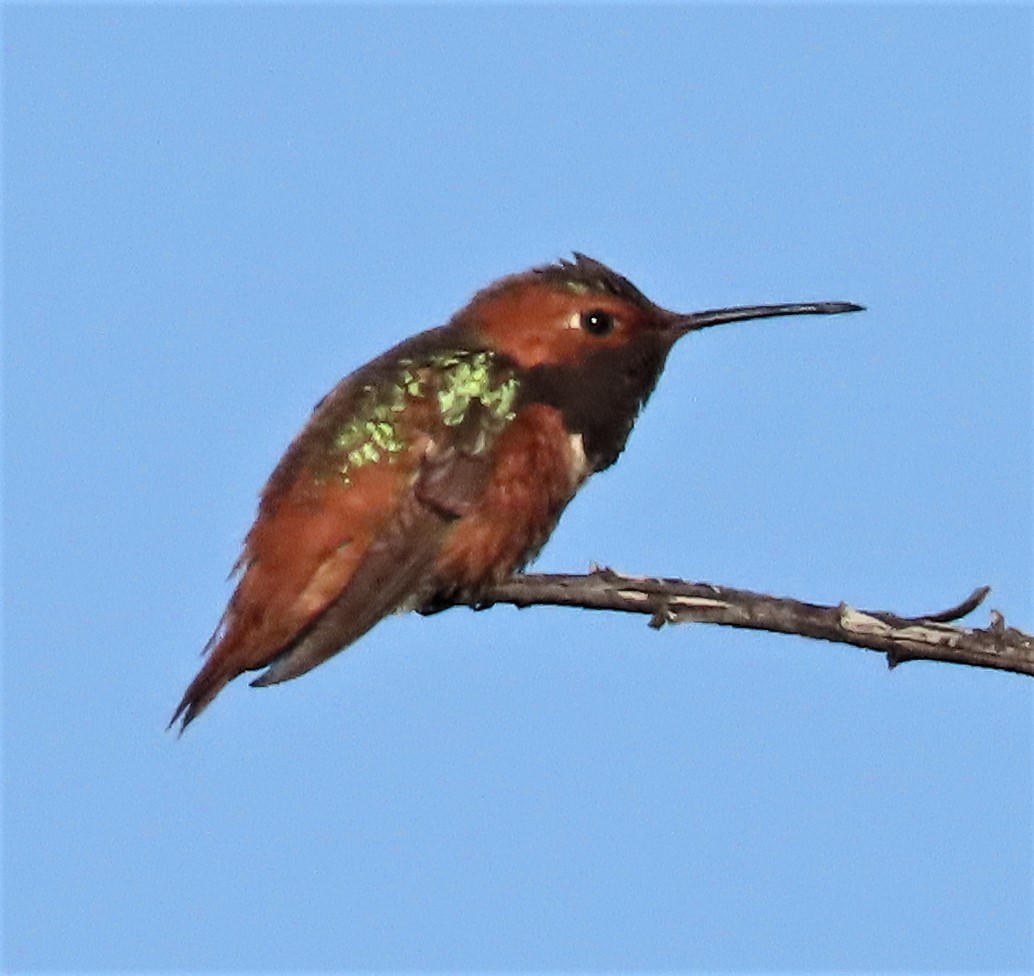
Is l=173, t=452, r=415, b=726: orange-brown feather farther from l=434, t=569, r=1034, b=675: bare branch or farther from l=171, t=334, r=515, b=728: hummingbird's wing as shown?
l=434, t=569, r=1034, b=675: bare branch

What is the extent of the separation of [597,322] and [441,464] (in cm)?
93

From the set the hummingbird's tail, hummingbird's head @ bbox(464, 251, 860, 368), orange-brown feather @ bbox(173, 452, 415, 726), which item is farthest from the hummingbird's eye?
the hummingbird's tail

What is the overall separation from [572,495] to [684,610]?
1.75 metres

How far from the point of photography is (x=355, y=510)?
6621mm

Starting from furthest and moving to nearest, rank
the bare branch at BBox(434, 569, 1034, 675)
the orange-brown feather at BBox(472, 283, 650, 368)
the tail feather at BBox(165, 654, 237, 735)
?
1. the orange-brown feather at BBox(472, 283, 650, 368)
2. the tail feather at BBox(165, 654, 237, 735)
3. the bare branch at BBox(434, 569, 1034, 675)

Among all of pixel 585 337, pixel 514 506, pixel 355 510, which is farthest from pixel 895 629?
pixel 585 337

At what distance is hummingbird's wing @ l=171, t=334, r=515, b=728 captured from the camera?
6.51 meters

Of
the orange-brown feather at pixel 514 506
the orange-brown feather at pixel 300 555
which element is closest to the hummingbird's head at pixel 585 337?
the orange-brown feather at pixel 514 506

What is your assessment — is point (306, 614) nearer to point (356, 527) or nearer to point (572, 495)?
point (356, 527)

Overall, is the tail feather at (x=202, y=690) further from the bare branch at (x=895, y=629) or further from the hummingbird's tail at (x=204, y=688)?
the bare branch at (x=895, y=629)

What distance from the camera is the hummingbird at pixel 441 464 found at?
6.54 m

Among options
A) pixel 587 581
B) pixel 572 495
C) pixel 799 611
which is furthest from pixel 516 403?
pixel 799 611

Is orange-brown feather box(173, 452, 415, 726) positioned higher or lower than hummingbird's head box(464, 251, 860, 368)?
lower

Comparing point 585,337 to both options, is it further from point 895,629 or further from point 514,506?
point 895,629
